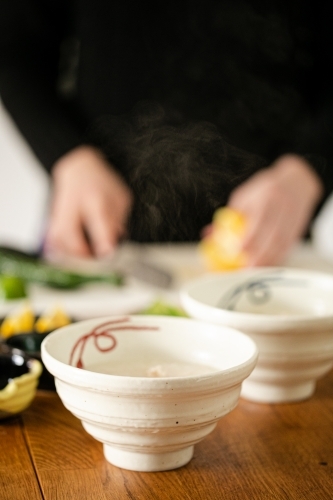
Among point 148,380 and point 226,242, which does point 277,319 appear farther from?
point 226,242

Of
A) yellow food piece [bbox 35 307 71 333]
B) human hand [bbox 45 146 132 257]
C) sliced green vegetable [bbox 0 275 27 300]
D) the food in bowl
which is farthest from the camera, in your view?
human hand [bbox 45 146 132 257]

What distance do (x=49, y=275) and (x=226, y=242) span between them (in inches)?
23.7

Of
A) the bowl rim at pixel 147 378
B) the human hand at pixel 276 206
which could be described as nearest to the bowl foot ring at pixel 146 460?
the bowl rim at pixel 147 378

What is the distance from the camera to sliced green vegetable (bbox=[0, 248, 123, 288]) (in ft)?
6.47

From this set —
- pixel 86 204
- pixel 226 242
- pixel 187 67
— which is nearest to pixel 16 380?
pixel 86 204

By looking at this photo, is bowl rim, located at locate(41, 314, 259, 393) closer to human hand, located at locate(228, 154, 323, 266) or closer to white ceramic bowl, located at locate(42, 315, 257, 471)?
white ceramic bowl, located at locate(42, 315, 257, 471)

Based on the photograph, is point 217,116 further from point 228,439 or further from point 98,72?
point 228,439

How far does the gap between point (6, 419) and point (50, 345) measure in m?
0.18

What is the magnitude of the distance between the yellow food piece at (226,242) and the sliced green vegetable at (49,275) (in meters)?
0.34

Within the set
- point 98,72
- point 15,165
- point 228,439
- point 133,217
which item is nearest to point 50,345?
point 228,439

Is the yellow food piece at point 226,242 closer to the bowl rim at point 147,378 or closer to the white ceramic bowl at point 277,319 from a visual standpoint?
the white ceramic bowl at point 277,319

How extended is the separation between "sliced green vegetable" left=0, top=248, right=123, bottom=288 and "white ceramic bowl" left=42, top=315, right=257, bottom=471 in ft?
3.60

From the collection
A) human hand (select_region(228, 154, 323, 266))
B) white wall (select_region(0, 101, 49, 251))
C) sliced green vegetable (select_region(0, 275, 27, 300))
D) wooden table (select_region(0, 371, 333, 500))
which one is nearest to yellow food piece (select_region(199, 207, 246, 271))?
human hand (select_region(228, 154, 323, 266))

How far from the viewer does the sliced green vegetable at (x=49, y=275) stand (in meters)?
1.97
